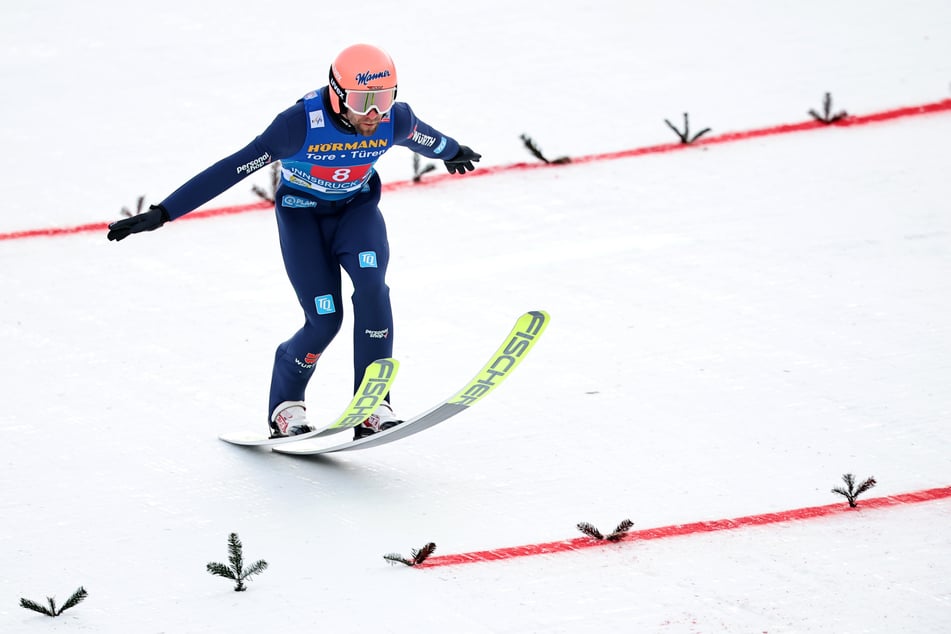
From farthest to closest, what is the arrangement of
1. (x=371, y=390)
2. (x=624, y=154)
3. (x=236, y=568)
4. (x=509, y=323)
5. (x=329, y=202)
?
(x=624, y=154) → (x=509, y=323) → (x=329, y=202) → (x=371, y=390) → (x=236, y=568)

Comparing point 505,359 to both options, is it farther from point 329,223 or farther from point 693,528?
point 693,528

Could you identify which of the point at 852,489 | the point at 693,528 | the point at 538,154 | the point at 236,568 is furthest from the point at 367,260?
the point at 538,154

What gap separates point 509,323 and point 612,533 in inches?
69.2

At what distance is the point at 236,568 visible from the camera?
4.07m

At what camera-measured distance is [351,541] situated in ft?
14.4

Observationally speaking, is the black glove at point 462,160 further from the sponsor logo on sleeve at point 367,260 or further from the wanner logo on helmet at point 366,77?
the wanner logo on helmet at point 366,77

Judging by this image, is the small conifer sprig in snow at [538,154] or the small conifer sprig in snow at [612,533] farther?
the small conifer sprig in snow at [538,154]

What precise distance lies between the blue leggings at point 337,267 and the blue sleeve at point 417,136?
0.78ft

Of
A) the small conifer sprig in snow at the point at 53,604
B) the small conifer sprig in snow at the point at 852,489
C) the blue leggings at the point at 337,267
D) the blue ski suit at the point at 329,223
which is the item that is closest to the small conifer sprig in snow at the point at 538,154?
the blue ski suit at the point at 329,223

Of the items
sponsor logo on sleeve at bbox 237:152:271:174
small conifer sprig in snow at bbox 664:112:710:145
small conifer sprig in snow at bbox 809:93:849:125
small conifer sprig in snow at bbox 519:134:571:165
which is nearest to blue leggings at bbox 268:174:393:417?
sponsor logo on sleeve at bbox 237:152:271:174

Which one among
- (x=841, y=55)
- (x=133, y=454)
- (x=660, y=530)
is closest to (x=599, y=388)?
(x=660, y=530)

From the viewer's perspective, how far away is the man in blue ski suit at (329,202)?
4.64 meters

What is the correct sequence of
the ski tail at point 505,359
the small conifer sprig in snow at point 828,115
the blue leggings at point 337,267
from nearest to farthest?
the ski tail at point 505,359
the blue leggings at point 337,267
the small conifer sprig in snow at point 828,115

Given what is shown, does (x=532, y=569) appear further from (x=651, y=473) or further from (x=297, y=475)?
(x=297, y=475)
